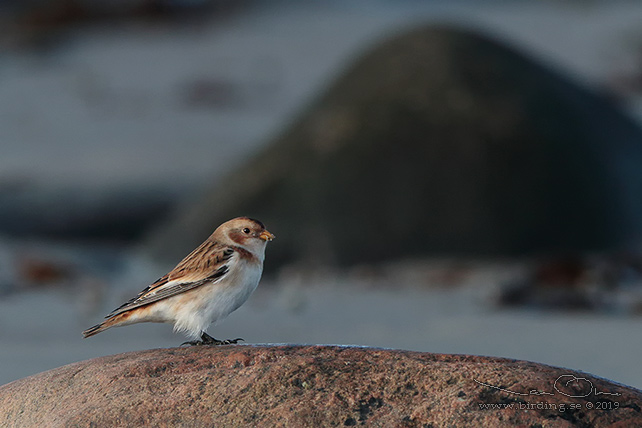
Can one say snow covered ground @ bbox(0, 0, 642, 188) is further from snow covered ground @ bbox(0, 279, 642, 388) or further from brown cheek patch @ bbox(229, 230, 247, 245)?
brown cheek patch @ bbox(229, 230, 247, 245)

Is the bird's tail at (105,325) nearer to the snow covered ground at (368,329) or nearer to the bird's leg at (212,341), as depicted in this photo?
the bird's leg at (212,341)

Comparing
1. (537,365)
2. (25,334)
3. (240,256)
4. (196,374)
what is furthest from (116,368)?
(25,334)

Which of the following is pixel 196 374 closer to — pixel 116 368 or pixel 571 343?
pixel 116 368

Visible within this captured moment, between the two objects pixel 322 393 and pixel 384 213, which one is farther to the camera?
pixel 384 213
